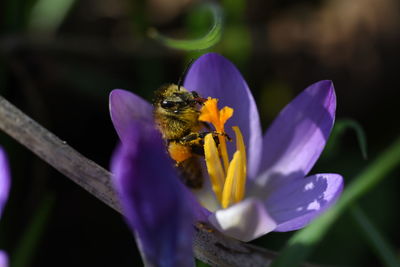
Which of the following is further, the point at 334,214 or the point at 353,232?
the point at 353,232

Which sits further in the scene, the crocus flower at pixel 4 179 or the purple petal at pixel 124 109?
the purple petal at pixel 124 109

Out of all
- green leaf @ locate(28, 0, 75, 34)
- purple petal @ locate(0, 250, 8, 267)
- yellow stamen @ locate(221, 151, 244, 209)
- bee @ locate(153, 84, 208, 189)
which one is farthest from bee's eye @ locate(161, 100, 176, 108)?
green leaf @ locate(28, 0, 75, 34)

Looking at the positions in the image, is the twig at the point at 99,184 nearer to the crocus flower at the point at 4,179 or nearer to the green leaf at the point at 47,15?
the crocus flower at the point at 4,179

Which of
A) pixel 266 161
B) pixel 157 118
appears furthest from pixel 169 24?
pixel 157 118

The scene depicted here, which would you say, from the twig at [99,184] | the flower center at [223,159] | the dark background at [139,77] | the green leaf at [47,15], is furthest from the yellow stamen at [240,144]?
the green leaf at [47,15]

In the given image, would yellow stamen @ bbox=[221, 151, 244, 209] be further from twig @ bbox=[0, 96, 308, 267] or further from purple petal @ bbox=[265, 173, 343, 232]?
twig @ bbox=[0, 96, 308, 267]

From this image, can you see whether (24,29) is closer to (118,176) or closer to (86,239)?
(86,239)

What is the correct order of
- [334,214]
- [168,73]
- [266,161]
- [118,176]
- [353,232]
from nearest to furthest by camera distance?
[118,176], [334,214], [266,161], [353,232], [168,73]
